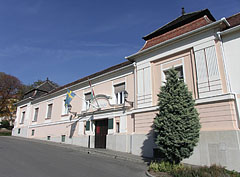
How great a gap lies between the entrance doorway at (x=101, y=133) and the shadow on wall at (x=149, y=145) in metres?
3.95

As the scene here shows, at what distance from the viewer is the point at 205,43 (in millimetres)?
9812

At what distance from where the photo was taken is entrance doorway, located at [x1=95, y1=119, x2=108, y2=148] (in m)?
14.2

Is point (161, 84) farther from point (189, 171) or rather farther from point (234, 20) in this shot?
point (189, 171)

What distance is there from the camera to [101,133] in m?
14.5

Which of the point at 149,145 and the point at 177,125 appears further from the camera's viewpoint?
the point at 149,145

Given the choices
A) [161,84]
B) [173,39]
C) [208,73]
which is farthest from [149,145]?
[173,39]

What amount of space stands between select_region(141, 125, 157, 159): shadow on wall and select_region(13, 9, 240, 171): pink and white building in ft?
0.17

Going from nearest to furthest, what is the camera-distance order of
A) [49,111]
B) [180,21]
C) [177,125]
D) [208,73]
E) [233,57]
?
[177,125] → [233,57] → [208,73] → [180,21] → [49,111]

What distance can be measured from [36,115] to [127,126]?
1500 centimetres

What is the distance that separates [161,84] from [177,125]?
12.5 ft

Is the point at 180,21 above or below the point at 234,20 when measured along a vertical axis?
above

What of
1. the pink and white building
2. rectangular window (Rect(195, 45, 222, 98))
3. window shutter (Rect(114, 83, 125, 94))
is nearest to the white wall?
the pink and white building

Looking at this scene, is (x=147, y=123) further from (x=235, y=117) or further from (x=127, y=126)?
(x=235, y=117)

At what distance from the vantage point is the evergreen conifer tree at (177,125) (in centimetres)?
782
